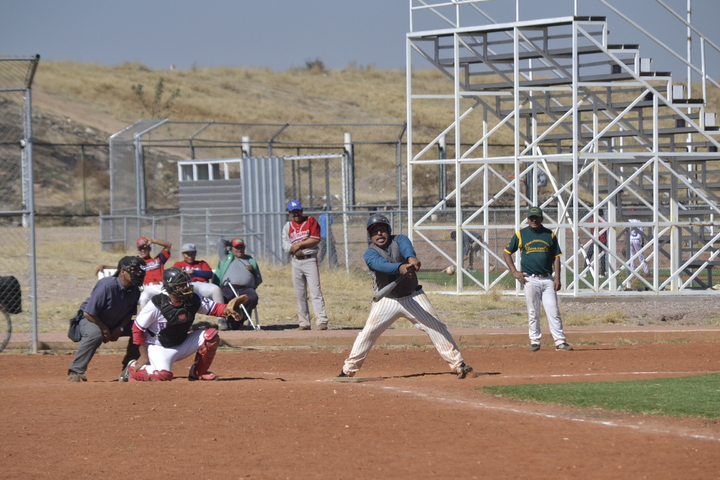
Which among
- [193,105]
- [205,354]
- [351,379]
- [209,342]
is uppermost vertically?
[193,105]

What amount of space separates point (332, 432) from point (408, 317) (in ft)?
9.11

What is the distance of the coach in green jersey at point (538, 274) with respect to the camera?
13.3 metres

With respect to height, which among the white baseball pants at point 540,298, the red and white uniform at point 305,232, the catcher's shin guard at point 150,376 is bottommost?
the catcher's shin guard at point 150,376

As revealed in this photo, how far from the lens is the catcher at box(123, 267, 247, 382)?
33.9 feet

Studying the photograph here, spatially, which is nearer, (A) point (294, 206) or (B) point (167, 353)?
(B) point (167, 353)

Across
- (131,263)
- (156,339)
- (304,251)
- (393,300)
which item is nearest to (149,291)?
(304,251)

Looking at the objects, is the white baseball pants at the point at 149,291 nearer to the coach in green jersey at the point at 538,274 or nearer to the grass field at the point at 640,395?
the coach in green jersey at the point at 538,274

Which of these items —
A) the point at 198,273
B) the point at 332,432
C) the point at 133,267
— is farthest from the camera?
the point at 198,273

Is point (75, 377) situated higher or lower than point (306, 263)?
lower

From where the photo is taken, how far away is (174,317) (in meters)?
10.3

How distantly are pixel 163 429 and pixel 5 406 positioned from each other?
207 centimetres

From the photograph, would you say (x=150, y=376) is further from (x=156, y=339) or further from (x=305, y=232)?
(x=305, y=232)

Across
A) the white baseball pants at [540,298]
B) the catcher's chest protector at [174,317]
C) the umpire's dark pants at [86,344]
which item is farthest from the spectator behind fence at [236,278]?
the catcher's chest protector at [174,317]

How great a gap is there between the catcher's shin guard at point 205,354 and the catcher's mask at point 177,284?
546mm
